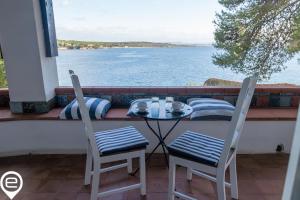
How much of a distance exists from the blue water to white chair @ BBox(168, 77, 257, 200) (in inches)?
55.0

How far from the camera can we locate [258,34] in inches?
167

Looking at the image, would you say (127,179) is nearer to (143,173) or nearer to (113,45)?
(143,173)

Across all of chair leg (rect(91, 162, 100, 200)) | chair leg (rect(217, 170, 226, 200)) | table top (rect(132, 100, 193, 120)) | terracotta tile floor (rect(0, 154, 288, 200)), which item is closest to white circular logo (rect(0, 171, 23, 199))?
terracotta tile floor (rect(0, 154, 288, 200))

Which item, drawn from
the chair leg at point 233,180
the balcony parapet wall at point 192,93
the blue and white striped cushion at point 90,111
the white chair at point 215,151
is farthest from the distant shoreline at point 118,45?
the chair leg at point 233,180

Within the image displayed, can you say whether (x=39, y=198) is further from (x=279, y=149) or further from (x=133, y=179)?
(x=279, y=149)

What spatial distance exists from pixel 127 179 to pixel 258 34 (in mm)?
3546

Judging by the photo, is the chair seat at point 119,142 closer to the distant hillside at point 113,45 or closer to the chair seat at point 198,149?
the chair seat at point 198,149

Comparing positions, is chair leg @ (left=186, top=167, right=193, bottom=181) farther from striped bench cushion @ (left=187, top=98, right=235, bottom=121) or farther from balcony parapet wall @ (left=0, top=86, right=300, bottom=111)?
balcony parapet wall @ (left=0, top=86, right=300, bottom=111)

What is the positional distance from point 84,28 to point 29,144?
1.93 metres

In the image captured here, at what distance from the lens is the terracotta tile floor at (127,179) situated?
1.97 meters

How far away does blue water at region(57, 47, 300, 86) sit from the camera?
10.4ft

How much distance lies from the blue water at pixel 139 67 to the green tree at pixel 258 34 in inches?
15.7

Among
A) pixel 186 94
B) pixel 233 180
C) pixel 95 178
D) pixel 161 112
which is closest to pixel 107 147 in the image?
pixel 95 178

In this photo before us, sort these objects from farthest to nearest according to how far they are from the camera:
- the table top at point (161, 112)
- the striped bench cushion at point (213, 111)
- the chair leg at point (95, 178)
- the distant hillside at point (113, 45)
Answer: the distant hillside at point (113, 45)
the striped bench cushion at point (213, 111)
the table top at point (161, 112)
the chair leg at point (95, 178)
